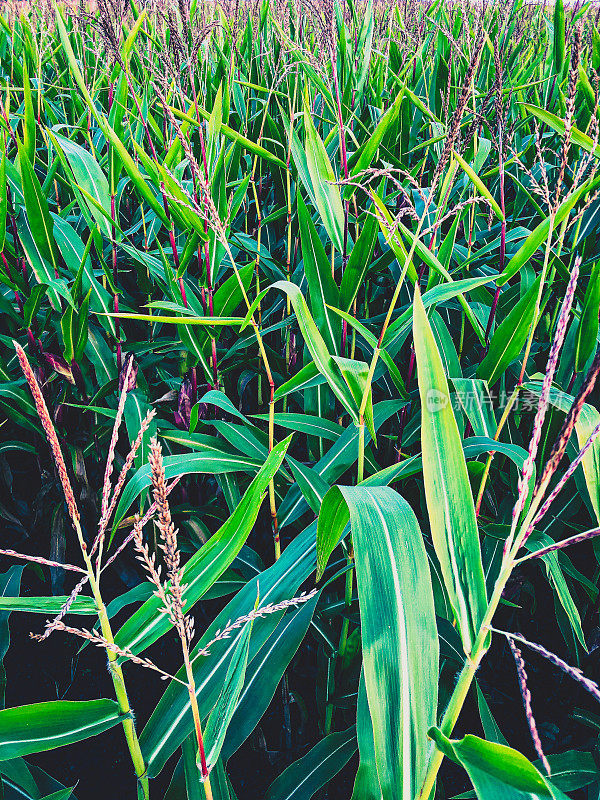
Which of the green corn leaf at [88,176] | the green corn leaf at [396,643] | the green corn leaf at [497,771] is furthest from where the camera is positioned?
the green corn leaf at [88,176]

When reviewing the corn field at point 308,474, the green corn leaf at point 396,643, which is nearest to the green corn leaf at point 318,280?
the corn field at point 308,474

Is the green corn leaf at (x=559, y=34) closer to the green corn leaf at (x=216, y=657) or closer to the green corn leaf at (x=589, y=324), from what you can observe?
the green corn leaf at (x=589, y=324)

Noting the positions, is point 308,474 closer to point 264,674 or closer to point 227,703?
point 264,674

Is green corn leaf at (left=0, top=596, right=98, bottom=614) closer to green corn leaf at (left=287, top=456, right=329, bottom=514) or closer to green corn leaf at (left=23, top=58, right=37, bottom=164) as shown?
green corn leaf at (left=287, top=456, right=329, bottom=514)

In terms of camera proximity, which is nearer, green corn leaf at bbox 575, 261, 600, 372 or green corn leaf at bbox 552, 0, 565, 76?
green corn leaf at bbox 575, 261, 600, 372

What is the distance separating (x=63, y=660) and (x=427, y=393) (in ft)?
4.11

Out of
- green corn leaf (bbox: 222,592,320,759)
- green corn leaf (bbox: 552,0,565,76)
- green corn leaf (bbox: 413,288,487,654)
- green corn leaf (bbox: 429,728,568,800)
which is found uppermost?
green corn leaf (bbox: 552,0,565,76)

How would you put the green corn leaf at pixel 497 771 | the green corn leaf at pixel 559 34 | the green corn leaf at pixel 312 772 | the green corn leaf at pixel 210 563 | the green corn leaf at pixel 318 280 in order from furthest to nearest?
the green corn leaf at pixel 559 34
the green corn leaf at pixel 318 280
the green corn leaf at pixel 312 772
the green corn leaf at pixel 210 563
the green corn leaf at pixel 497 771

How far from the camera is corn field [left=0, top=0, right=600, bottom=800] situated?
0.53 meters

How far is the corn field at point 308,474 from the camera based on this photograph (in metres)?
0.53

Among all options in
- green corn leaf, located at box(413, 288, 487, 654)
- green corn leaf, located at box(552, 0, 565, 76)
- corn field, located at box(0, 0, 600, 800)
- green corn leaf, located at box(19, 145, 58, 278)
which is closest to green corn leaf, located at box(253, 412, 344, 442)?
corn field, located at box(0, 0, 600, 800)

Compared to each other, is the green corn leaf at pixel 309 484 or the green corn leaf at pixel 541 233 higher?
the green corn leaf at pixel 541 233

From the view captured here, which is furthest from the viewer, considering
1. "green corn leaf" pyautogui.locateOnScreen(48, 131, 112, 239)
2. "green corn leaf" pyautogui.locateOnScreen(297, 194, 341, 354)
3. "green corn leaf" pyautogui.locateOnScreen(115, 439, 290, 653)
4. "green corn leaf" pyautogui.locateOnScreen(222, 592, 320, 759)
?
"green corn leaf" pyautogui.locateOnScreen(48, 131, 112, 239)

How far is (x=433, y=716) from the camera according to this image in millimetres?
517
